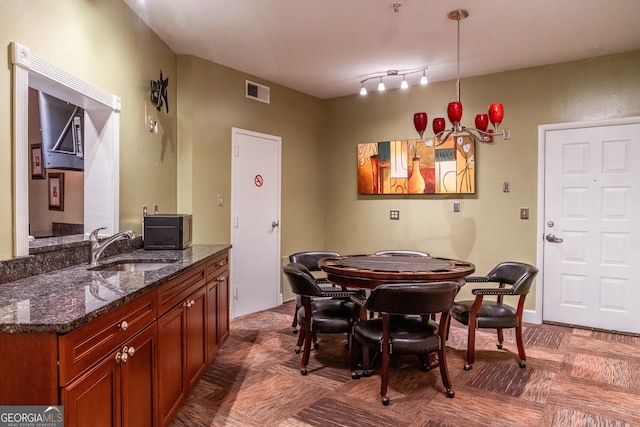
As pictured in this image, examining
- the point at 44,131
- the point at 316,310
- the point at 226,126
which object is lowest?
the point at 316,310

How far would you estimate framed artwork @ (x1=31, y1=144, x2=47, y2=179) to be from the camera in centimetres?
303

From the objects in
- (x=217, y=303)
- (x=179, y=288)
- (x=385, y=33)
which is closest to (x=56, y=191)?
(x=217, y=303)

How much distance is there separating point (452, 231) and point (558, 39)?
2125 mm

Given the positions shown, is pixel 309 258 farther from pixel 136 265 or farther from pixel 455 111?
pixel 455 111

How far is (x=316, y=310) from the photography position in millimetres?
3168

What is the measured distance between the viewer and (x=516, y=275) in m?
3.32

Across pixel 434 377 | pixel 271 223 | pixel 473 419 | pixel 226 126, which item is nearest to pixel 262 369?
pixel 434 377

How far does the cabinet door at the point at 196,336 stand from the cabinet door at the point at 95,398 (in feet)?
2.69

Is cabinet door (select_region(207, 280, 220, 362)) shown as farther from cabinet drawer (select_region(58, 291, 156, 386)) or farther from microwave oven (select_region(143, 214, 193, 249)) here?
cabinet drawer (select_region(58, 291, 156, 386))

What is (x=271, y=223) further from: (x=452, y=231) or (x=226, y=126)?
(x=452, y=231)

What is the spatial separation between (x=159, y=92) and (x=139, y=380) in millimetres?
2521

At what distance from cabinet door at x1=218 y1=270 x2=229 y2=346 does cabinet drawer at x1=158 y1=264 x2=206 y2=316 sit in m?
0.47

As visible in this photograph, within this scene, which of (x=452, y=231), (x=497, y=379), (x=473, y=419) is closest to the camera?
(x=473, y=419)

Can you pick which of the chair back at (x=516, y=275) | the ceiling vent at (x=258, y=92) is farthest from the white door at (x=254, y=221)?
the chair back at (x=516, y=275)
